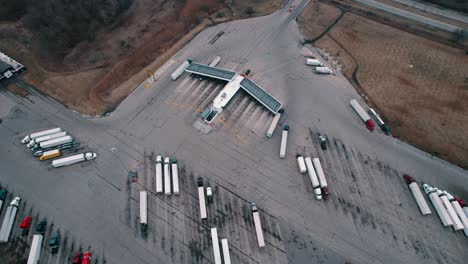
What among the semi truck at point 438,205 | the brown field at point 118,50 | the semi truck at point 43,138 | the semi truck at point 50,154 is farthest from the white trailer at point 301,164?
the semi truck at point 43,138

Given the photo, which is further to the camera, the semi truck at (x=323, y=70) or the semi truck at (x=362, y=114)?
the semi truck at (x=323, y=70)

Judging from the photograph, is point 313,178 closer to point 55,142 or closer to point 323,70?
point 323,70

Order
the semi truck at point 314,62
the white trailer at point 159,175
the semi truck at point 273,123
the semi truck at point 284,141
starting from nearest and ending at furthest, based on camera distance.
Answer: the white trailer at point 159,175 → the semi truck at point 284,141 → the semi truck at point 273,123 → the semi truck at point 314,62

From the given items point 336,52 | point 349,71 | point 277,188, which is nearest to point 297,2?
point 336,52

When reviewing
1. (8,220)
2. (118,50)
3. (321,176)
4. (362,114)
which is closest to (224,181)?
(321,176)

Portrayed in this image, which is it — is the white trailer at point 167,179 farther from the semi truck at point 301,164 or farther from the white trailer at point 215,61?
the white trailer at point 215,61

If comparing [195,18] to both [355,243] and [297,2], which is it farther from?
[355,243]
